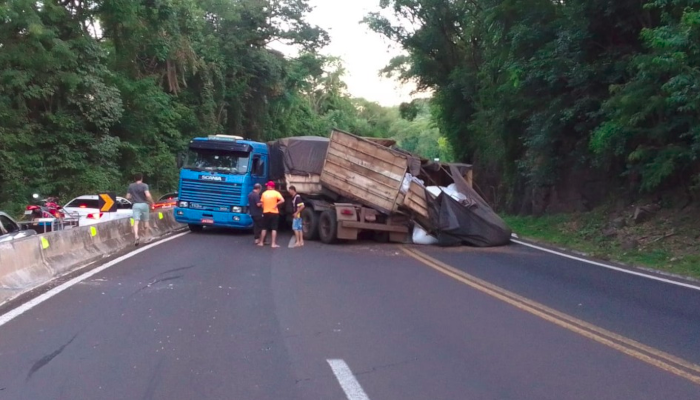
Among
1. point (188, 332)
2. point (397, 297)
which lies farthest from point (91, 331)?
point (397, 297)

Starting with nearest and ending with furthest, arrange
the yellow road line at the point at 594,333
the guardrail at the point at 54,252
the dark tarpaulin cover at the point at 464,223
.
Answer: the yellow road line at the point at 594,333
the guardrail at the point at 54,252
the dark tarpaulin cover at the point at 464,223

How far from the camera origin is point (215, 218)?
2242cm

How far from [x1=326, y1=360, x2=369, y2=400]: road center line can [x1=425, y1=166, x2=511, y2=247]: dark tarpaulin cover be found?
500 inches

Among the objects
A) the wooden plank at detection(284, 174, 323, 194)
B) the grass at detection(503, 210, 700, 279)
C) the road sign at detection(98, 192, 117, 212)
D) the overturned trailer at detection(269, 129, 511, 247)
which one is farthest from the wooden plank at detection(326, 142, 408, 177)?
the road sign at detection(98, 192, 117, 212)

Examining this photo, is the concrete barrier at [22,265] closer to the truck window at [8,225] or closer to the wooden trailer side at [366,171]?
the truck window at [8,225]

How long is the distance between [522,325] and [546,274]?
546cm

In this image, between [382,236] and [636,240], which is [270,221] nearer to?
[382,236]

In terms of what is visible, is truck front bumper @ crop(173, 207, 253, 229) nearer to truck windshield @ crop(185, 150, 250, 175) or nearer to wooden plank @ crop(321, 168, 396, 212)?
truck windshield @ crop(185, 150, 250, 175)

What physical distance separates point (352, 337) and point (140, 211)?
473 inches

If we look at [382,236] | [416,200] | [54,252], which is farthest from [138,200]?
[416,200]

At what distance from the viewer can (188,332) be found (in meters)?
8.68

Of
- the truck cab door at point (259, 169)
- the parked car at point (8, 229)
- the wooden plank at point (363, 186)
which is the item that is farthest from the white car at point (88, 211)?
the parked car at point (8, 229)

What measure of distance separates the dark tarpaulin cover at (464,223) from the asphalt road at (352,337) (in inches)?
217

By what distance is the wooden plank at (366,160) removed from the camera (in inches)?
774
